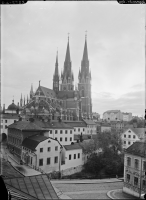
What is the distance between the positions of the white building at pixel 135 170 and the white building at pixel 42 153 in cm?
97

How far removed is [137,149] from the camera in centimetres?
234

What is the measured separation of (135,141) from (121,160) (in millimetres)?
330

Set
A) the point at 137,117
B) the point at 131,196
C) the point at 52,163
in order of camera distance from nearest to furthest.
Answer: the point at 131,196
the point at 137,117
the point at 52,163

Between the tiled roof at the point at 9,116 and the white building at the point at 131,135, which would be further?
the tiled roof at the point at 9,116

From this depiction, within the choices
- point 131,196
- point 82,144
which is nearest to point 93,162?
point 82,144

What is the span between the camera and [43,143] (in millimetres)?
2514

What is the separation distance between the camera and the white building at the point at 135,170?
218cm

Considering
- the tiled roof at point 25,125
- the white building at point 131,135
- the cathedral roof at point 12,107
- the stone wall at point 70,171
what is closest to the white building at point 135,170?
the white building at point 131,135

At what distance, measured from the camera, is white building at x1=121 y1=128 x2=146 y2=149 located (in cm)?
245

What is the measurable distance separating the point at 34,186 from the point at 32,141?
1.95 ft

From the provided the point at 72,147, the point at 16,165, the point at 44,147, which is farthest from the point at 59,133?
the point at 16,165

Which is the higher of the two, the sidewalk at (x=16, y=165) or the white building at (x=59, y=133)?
the white building at (x=59, y=133)

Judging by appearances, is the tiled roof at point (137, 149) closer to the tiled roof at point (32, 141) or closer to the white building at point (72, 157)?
the white building at point (72, 157)

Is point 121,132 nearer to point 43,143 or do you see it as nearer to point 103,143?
point 103,143
